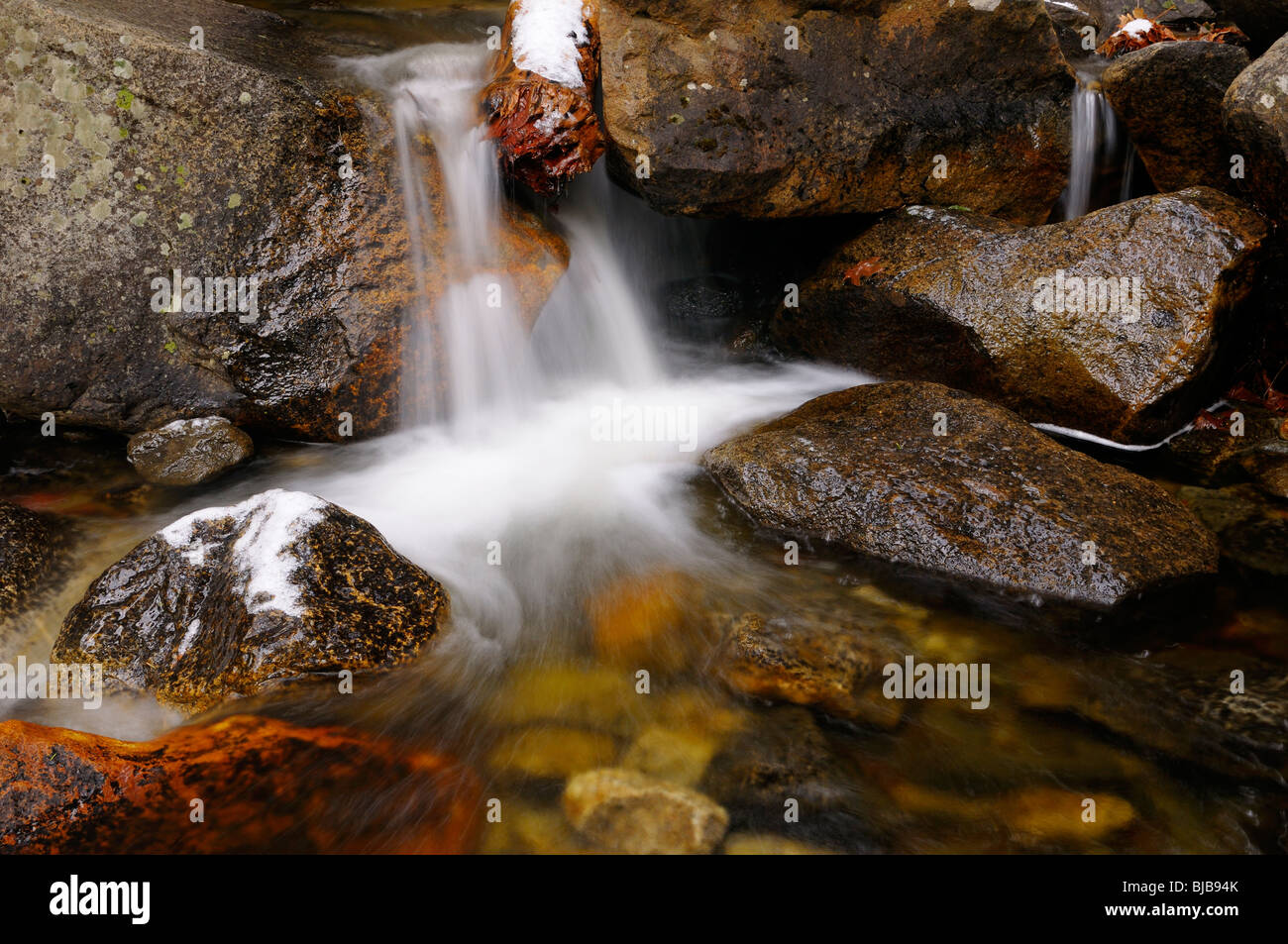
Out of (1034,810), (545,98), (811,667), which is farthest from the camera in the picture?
(545,98)

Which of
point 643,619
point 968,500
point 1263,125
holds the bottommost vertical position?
point 643,619

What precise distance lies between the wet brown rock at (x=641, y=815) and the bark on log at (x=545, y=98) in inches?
183

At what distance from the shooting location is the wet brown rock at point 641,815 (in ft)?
10.2

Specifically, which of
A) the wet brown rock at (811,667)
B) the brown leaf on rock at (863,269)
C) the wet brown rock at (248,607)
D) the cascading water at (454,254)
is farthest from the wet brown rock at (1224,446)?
the wet brown rock at (248,607)

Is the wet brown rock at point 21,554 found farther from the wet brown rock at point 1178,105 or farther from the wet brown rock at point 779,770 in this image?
the wet brown rock at point 1178,105

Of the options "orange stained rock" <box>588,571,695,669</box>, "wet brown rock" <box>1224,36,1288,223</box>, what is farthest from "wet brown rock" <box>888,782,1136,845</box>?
"wet brown rock" <box>1224,36,1288,223</box>

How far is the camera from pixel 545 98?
6227mm

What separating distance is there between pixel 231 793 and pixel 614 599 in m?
2.16

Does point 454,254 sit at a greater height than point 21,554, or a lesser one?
greater

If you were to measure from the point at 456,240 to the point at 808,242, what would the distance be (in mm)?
3324

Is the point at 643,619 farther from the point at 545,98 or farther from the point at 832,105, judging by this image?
the point at 832,105

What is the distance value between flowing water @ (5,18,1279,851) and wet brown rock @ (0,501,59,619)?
0.52 feet

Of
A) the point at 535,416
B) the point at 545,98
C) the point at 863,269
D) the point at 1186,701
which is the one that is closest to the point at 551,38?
the point at 545,98

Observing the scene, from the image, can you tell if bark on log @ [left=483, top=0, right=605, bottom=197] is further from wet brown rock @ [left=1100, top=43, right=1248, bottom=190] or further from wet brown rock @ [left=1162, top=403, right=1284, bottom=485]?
wet brown rock @ [left=1162, top=403, right=1284, bottom=485]
